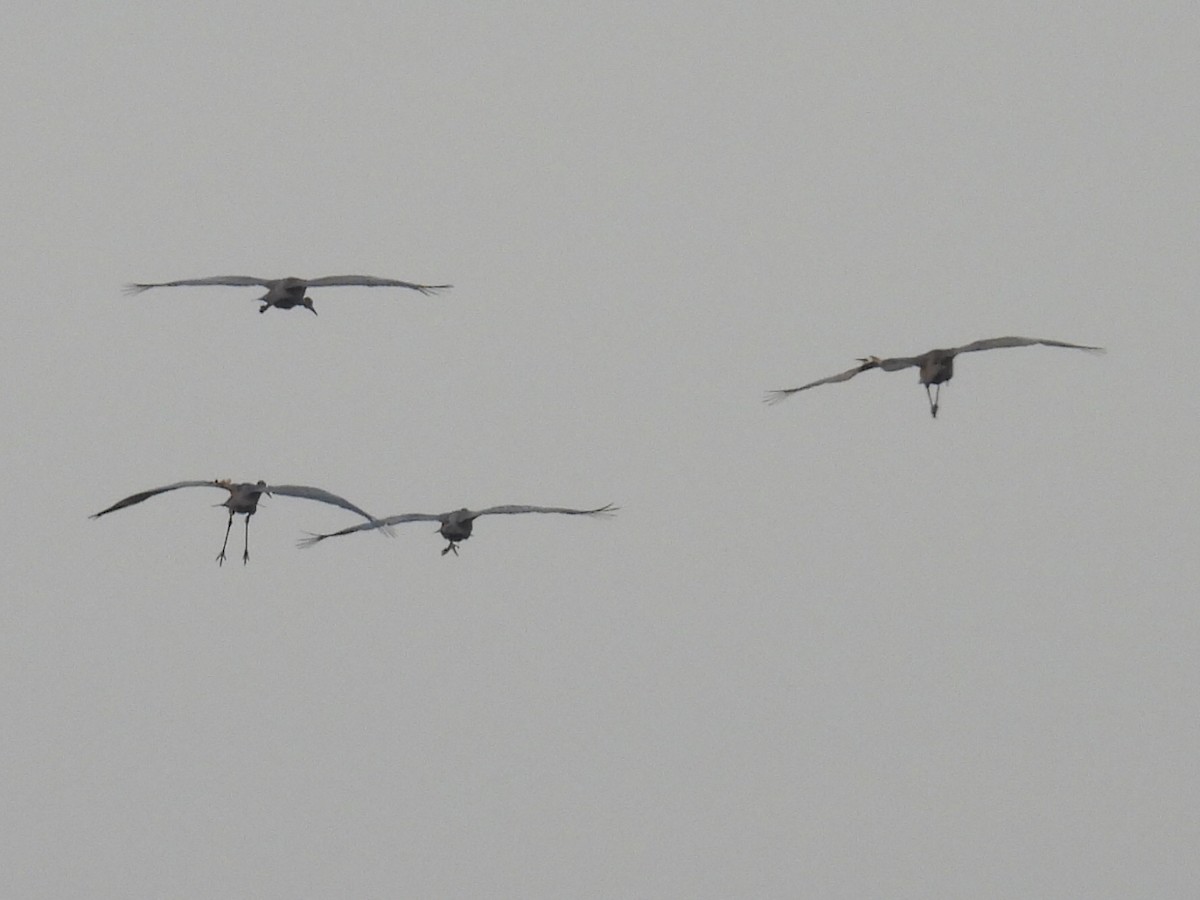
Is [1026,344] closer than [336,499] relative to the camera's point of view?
Yes

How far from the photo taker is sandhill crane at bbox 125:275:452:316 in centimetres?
8769

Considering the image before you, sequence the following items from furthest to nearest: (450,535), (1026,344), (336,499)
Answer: (450,535) → (336,499) → (1026,344)

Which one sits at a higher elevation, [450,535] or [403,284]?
[403,284]

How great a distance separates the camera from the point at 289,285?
3450 inches

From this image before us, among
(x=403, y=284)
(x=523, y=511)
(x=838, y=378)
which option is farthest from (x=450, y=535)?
(x=838, y=378)

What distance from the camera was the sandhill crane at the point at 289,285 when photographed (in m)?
87.7

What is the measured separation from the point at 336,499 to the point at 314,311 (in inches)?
303

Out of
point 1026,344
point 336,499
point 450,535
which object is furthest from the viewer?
point 450,535

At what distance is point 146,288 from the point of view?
3465 inches

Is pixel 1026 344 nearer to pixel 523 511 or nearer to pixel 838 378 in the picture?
pixel 838 378

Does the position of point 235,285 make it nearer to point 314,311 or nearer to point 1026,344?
point 314,311

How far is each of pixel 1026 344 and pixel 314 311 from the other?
2318 centimetres

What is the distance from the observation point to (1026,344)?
7838cm

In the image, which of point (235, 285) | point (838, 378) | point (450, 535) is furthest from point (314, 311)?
point (838, 378)
